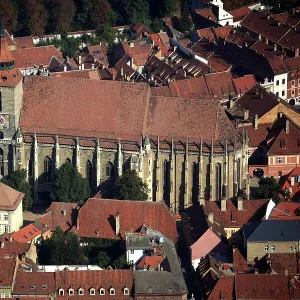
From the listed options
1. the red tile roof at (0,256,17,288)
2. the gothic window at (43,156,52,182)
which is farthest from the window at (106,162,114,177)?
the red tile roof at (0,256,17,288)

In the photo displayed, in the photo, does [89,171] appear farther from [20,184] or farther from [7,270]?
[7,270]

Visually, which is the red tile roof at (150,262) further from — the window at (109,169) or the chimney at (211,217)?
the window at (109,169)

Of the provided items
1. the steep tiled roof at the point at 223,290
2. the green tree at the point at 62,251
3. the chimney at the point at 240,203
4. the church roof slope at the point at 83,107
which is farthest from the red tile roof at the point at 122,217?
the steep tiled roof at the point at 223,290

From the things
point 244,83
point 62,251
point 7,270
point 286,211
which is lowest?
point 7,270

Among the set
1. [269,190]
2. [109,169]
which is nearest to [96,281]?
[109,169]

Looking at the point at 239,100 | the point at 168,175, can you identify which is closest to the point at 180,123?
the point at 168,175

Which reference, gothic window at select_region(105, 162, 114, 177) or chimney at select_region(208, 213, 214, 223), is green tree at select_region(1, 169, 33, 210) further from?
chimney at select_region(208, 213, 214, 223)
